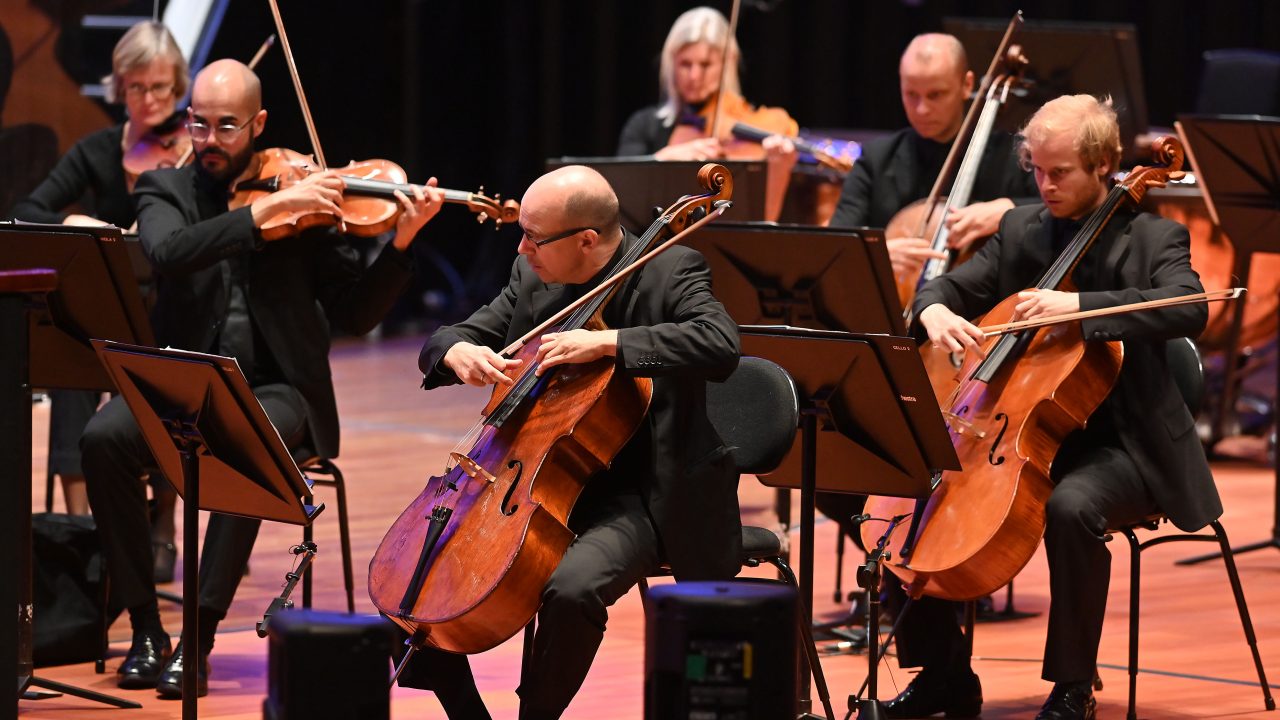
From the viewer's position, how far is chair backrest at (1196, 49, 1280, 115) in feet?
22.8

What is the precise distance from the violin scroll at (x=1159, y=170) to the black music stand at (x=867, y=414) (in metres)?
0.74

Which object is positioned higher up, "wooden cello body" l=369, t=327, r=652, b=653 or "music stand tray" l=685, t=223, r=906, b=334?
"music stand tray" l=685, t=223, r=906, b=334

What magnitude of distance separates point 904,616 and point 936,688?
6.5 inches

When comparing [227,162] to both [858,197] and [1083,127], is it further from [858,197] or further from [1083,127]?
[1083,127]

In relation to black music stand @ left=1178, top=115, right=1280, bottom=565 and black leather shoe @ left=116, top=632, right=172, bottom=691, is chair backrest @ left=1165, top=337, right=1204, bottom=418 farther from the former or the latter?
black leather shoe @ left=116, top=632, right=172, bottom=691

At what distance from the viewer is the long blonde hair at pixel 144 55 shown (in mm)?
4746

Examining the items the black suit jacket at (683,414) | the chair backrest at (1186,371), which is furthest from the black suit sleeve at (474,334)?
the chair backrest at (1186,371)

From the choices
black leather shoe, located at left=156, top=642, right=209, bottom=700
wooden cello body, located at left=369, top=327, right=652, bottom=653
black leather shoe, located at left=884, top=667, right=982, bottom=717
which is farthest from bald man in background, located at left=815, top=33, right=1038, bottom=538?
black leather shoe, located at left=156, top=642, right=209, bottom=700

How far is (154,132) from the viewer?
15.8ft

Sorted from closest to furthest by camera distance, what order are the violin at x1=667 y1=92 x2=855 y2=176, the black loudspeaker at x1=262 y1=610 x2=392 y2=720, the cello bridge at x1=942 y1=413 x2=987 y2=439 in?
1. the black loudspeaker at x1=262 y1=610 x2=392 y2=720
2. the cello bridge at x1=942 y1=413 x2=987 y2=439
3. the violin at x1=667 y1=92 x2=855 y2=176

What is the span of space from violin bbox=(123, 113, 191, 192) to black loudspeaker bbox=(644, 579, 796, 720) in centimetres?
260

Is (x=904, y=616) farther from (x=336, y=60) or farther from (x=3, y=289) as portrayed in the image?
(x=336, y=60)

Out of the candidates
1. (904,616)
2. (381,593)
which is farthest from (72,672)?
(904,616)

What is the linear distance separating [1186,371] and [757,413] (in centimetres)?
104
